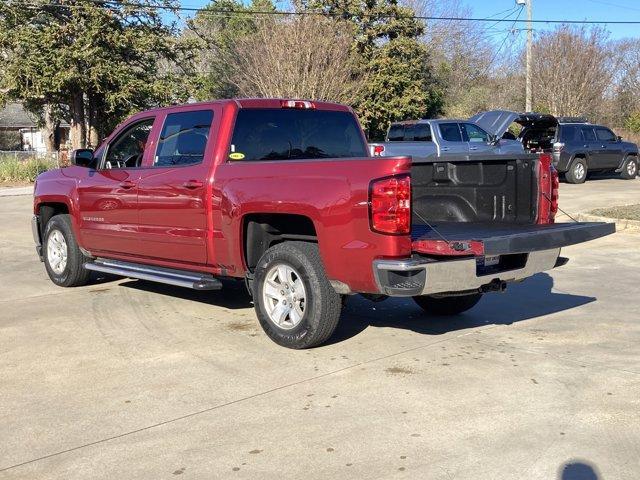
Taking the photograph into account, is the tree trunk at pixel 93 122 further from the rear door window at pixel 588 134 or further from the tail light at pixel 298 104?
the tail light at pixel 298 104

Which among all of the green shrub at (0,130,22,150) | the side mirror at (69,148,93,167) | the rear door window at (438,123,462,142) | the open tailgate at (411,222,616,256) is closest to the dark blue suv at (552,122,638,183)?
the rear door window at (438,123,462,142)

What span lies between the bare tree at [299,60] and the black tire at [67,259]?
824 inches

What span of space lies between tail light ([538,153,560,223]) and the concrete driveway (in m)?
1.03

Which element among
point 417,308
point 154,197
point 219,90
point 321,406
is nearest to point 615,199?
point 417,308

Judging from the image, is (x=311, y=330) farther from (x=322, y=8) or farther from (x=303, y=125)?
(x=322, y=8)

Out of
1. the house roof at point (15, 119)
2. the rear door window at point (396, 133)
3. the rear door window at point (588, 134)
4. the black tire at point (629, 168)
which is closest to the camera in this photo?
the rear door window at point (396, 133)

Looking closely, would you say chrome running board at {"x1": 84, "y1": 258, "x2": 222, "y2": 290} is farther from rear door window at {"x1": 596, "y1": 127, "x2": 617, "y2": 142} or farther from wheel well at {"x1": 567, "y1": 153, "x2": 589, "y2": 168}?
rear door window at {"x1": 596, "y1": 127, "x2": 617, "y2": 142}

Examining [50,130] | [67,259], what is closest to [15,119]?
[50,130]

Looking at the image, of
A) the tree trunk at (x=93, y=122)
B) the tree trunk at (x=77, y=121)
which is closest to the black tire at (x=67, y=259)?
the tree trunk at (x=77, y=121)

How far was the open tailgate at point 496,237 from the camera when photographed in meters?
5.21

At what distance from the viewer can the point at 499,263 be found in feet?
18.9

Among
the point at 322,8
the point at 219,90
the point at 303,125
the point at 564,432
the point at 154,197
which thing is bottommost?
the point at 564,432

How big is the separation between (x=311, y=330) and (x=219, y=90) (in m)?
33.1

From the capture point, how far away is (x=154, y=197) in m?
6.85
